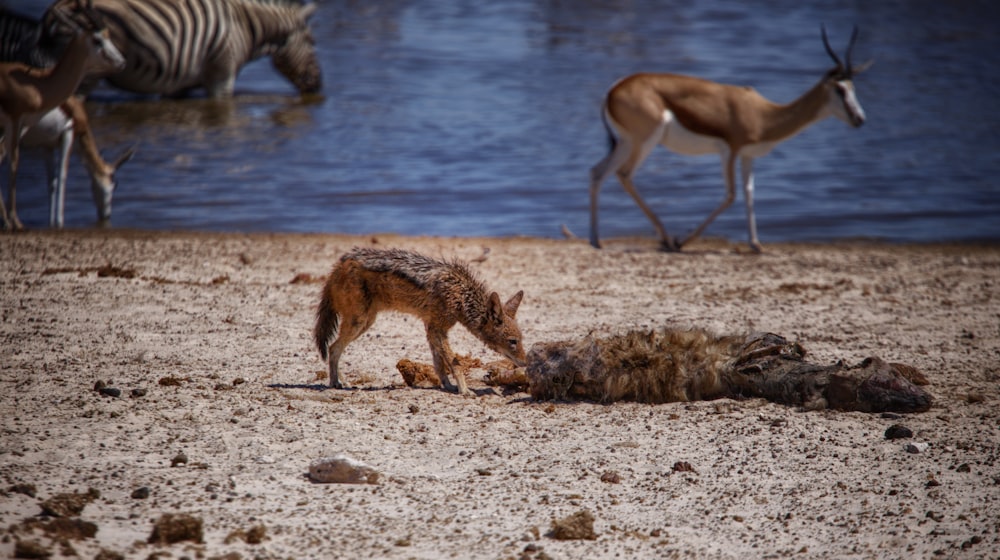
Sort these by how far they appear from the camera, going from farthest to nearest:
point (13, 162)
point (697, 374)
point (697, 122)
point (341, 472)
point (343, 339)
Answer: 1. point (697, 122)
2. point (13, 162)
3. point (343, 339)
4. point (697, 374)
5. point (341, 472)

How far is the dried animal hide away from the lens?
6.11 meters

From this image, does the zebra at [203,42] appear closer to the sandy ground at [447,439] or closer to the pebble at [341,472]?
the sandy ground at [447,439]

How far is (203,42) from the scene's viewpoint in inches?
823

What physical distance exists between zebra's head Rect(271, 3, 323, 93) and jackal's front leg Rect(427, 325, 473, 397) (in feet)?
53.8

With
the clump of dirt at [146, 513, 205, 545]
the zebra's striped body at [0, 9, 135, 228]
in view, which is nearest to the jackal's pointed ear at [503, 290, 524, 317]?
the clump of dirt at [146, 513, 205, 545]

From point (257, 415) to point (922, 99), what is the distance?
58.1 ft

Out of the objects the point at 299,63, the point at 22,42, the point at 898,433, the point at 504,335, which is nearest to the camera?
the point at 898,433

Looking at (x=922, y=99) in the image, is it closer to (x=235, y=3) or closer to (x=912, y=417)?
(x=235, y=3)

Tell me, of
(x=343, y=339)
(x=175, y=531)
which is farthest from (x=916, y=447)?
(x=175, y=531)

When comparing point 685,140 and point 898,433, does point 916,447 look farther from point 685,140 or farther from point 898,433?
point 685,140

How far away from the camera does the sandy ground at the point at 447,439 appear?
4.54 metres

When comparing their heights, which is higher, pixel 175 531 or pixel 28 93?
pixel 28 93

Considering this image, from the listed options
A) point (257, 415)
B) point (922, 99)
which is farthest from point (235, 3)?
point (257, 415)

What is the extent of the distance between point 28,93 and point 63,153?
3.85ft
